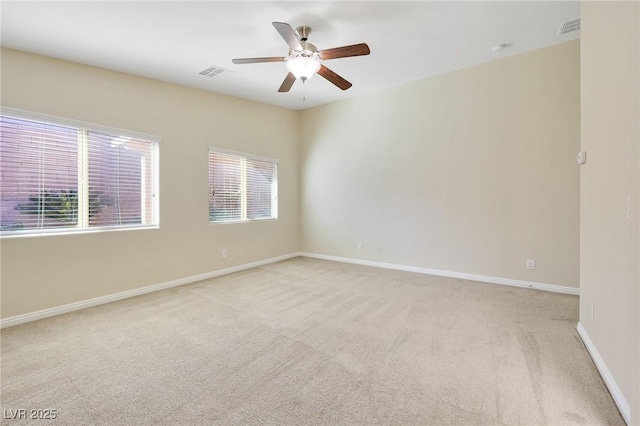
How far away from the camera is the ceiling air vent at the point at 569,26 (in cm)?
279

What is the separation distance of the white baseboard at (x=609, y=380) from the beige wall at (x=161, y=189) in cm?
431

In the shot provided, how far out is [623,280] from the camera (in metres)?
1.58

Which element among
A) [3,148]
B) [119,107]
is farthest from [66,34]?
[3,148]

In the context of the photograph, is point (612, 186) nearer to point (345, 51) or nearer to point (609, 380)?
point (609, 380)

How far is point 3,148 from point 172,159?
5.21 feet

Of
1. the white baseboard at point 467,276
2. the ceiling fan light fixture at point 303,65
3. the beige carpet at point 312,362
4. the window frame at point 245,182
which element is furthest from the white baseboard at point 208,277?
the ceiling fan light fixture at point 303,65

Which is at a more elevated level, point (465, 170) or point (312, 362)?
point (465, 170)

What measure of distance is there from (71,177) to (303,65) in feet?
9.35

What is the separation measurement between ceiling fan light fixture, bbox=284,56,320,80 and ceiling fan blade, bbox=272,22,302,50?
100 mm

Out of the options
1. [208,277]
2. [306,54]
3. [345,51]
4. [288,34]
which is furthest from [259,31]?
[208,277]

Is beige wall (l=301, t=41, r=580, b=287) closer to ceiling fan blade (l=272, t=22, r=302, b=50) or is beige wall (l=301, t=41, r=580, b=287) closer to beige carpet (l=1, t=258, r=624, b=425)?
beige carpet (l=1, t=258, r=624, b=425)

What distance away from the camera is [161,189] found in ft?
12.7

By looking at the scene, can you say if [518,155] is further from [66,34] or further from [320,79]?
[66,34]

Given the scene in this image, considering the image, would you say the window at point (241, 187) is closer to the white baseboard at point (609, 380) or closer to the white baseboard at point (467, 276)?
the white baseboard at point (467, 276)
